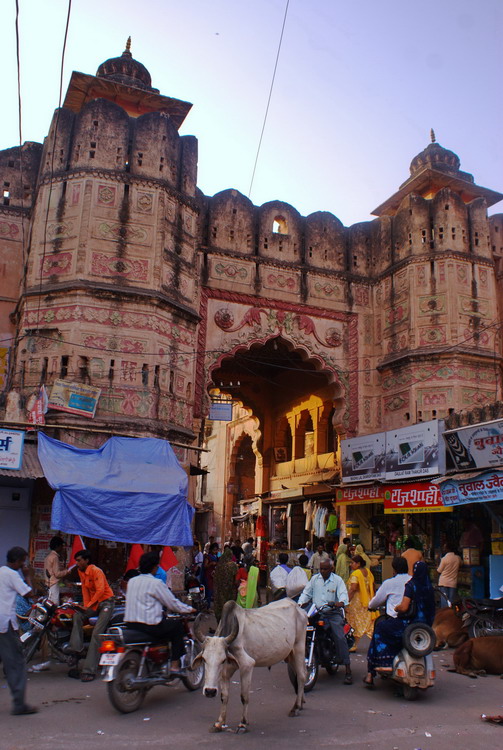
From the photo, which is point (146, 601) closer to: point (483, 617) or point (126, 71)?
point (483, 617)

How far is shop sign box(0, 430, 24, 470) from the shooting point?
32.4 ft

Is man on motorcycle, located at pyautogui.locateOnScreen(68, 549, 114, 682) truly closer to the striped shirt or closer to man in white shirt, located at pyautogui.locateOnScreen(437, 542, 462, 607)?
the striped shirt

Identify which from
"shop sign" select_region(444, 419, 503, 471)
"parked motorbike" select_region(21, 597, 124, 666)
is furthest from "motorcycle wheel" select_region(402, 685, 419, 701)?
"shop sign" select_region(444, 419, 503, 471)

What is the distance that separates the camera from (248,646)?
18.1 ft

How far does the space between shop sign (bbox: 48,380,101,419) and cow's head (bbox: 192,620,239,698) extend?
8100 mm

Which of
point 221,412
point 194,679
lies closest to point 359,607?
point 194,679

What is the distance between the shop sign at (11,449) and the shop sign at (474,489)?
758 centimetres

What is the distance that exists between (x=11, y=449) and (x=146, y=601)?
4913mm

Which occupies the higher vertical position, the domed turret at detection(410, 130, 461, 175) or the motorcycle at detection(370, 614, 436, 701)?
the domed turret at detection(410, 130, 461, 175)

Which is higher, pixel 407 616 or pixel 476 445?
pixel 476 445

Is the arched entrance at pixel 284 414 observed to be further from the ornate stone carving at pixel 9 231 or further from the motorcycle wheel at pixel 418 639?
the motorcycle wheel at pixel 418 639

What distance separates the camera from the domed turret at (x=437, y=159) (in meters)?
19.5

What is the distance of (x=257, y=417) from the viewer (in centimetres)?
2417

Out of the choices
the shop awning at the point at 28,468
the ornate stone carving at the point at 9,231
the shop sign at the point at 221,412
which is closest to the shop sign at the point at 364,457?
the shop sign at the point at 221,412
